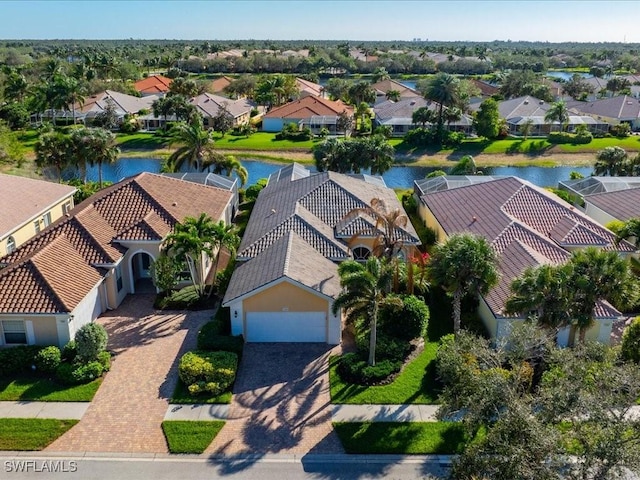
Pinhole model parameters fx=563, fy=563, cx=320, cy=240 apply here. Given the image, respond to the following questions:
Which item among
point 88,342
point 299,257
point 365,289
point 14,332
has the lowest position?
point 14,332

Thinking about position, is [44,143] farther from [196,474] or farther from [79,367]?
[196,474]

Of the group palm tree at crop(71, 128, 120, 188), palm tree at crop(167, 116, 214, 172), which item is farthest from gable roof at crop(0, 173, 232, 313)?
palm tree at crop(71, 128, 120, 188)

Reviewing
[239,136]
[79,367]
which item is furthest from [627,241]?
[239,136]

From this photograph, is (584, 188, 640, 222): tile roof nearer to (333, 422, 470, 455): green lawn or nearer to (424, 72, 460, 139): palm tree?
(333, 422, 470, 455): green lawn

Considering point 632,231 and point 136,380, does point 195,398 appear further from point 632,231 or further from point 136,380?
point 632,231

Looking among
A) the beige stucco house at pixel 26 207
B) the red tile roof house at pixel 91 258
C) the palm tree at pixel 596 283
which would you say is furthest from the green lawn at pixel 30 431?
the palm tree at pixel 596 283

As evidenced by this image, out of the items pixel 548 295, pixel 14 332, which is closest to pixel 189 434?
pixel 14 332
